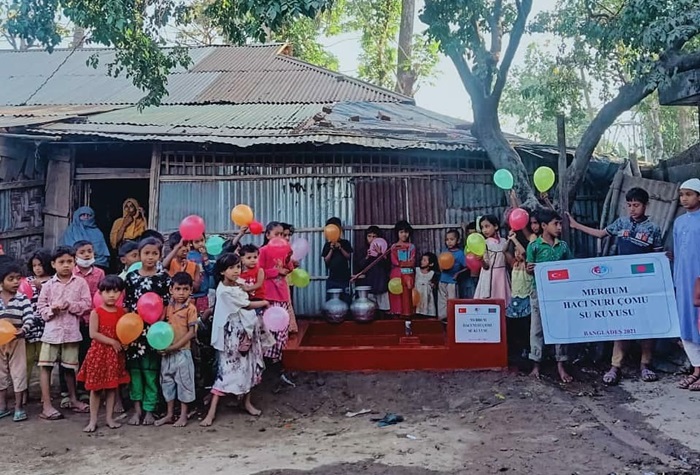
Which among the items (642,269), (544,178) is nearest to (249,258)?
(544,178)

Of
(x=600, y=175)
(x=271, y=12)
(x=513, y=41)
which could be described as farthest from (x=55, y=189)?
(x=600, y=175)

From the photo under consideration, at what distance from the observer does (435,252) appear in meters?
7.60

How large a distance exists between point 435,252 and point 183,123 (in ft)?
12.0

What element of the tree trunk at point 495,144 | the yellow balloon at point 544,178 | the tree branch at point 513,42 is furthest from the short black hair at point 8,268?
the tree branch at point 513,42

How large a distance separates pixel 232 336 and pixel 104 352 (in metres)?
0.99

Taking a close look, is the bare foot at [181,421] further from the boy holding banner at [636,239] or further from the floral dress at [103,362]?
the boy holding banner at [636,239]

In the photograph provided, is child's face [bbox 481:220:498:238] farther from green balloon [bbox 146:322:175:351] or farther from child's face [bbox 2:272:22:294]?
child's face [bbox 2:272:22:294]

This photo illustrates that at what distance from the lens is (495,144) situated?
274 inches

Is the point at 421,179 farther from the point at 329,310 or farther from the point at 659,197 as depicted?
the point at 659,197

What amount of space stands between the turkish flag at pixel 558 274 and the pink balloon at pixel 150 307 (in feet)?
11.2

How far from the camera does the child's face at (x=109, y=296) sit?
4.75 meters

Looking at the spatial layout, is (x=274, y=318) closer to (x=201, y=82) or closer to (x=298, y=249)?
(x=298, y=249)

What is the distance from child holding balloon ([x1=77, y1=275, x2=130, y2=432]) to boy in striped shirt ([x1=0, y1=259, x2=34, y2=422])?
2.00 ft

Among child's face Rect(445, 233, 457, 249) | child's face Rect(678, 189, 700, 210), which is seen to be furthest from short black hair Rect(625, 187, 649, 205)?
child's face Rect(445, 233, 457, 249)
